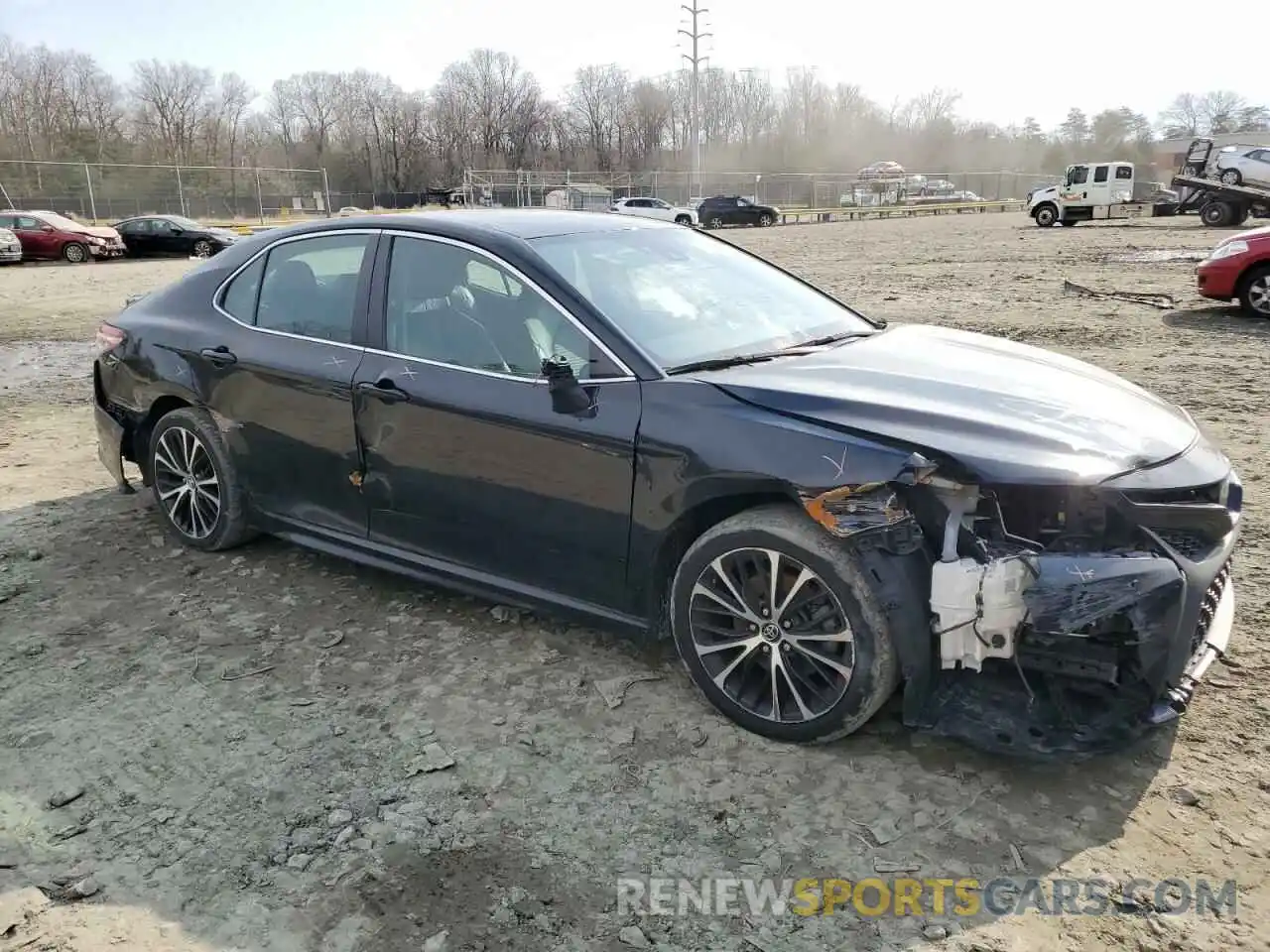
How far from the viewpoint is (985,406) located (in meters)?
3.11

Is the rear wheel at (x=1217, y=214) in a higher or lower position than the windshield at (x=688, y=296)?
higher

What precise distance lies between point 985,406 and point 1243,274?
985 cm

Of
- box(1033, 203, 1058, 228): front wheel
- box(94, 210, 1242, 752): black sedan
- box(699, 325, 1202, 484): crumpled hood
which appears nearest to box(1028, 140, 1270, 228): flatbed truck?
box(1033, 203, 1058, 228): front wheel

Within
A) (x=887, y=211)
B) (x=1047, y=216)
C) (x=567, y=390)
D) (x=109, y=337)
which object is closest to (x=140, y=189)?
(x=1047, y=216)

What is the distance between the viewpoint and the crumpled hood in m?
2.83

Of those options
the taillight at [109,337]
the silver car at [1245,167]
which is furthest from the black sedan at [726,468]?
the silver car at [1245,167]

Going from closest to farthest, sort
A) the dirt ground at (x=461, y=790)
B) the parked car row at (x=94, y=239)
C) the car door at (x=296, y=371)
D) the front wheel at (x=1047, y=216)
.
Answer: the dirt ground at (x=461, y=790)
the car door at (x=296, y=371)
the parked car row at (x=94, y=239)
the front wheel at (x=1047, y=216)

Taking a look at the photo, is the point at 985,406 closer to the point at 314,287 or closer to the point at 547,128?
the point at 314,287

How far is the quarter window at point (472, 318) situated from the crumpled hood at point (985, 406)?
1.99 ft

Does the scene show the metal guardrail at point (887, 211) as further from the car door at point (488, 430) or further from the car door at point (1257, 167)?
the car door at point (488, 430)

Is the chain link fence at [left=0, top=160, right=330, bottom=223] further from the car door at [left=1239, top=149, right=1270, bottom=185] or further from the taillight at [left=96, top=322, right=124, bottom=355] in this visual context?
the taillight at [left=96, top=322, right=124, bottom=355]

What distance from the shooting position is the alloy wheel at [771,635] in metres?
2.97

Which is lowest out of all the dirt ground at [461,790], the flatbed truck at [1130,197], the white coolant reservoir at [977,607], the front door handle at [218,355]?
the dirt ground at [461,790]

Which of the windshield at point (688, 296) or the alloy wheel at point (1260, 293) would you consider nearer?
the windshield at point (688, 296)
